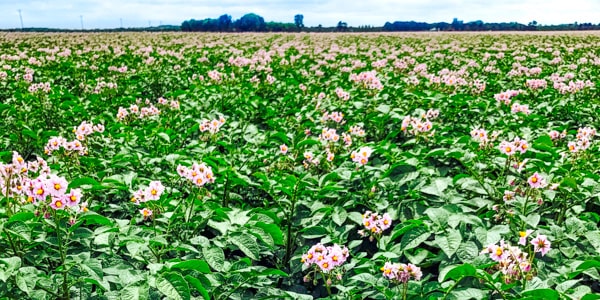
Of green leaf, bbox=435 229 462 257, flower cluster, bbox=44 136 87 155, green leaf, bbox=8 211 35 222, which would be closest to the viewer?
green leaf, bbox=8 211 35 222

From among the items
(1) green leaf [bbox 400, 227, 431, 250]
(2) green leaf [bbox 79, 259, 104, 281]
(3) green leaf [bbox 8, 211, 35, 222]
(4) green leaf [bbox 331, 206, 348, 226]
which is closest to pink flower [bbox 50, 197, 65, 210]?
(3) green leaf [bbox 8, 211, 35, 222]

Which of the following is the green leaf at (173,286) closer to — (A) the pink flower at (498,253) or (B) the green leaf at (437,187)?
(A) the pink flower at (498,253)

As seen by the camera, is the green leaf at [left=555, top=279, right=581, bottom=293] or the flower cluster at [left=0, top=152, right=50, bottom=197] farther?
the flower cluster at [left=0, top=152, right=50, bottom=197]

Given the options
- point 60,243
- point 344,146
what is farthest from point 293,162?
point 60,243

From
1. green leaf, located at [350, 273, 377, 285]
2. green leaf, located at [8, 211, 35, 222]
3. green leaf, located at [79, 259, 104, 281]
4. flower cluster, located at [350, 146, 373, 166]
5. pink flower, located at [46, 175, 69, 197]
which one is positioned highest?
pink flower, located at [46, 175, 69, 197]

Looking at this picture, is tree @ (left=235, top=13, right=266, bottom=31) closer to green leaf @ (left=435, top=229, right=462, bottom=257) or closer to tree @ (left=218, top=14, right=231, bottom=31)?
tree @ (left=218, top=14, right=231, bottom=31)

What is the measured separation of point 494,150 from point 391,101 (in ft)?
8.60

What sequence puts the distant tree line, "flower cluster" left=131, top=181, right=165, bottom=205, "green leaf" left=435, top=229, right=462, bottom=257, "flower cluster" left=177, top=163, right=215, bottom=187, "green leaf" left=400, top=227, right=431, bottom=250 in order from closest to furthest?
1. "green leaf" left=435, top=229, right=462, bottom=257
2. "green leaf" left=400, top=227, right=431, bottom=250
3. "flower cluster" left=131, top=181, right=165, bottom=205
4. "flower cluster" left=177, top=163, right=215, bottom=187
5. the distant tree line

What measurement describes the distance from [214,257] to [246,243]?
0.19 m

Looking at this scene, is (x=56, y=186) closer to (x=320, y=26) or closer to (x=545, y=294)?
(x=545, y=294)

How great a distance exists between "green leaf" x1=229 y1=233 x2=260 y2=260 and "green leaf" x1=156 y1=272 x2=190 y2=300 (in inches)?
23.0

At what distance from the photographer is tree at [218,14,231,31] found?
271 ft

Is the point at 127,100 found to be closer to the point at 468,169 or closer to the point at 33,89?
the point at 33,89

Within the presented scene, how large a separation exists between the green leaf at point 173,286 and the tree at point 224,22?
3243 inches
